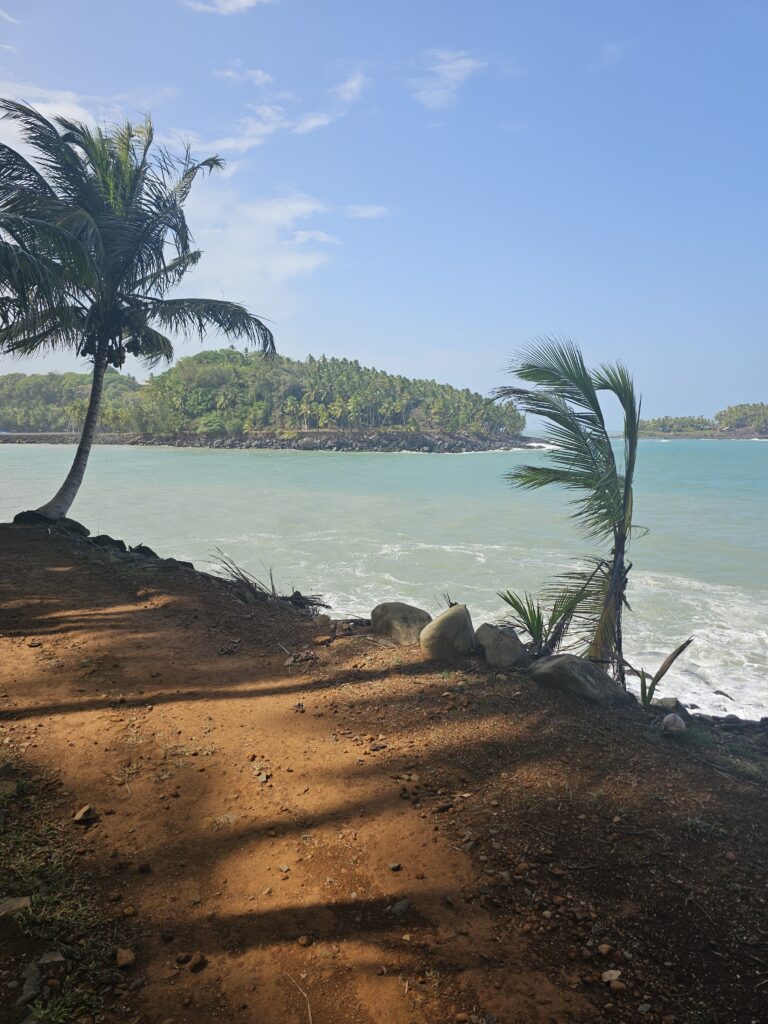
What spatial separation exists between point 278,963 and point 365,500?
27694 mm

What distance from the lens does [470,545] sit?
18.0m

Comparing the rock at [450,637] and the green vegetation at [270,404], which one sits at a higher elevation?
the green vegetation at [270,404]

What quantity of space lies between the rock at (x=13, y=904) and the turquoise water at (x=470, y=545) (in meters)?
4.16

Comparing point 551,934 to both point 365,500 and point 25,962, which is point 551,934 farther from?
point 365,500

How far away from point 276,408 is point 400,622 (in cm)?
10534

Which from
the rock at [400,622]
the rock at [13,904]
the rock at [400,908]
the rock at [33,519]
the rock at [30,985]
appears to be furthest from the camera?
the rock at [33,519]

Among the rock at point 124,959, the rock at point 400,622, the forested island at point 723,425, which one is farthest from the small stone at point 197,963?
the forested island at point 723,425

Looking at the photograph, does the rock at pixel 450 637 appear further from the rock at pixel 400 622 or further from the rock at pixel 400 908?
the rock at pixel 400 908

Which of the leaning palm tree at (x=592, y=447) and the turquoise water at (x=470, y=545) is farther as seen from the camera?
the turquoise water at (x=470, y=545)

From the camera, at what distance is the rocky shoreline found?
94.9 m

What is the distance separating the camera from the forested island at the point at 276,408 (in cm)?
10250

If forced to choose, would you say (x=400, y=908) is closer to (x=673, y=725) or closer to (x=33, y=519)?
(x=673, y=725)

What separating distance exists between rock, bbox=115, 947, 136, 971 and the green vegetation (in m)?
102

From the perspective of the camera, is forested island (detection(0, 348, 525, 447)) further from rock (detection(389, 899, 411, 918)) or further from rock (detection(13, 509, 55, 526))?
rock (detection(389, 899, 411, 918))
